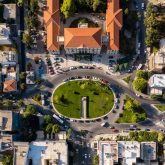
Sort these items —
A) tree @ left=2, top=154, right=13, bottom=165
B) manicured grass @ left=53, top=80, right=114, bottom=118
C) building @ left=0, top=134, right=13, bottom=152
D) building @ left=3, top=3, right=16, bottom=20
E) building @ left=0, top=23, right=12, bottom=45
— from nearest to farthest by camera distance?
building @ left=0, top=134, right=13, bottom=152, tree @ left=2, top=154, right=13, bottom=165, building @ left=0, top=23, right=12, bottom=45, manicured grass @ left=53, top=80, right=114, bottom=118, building @ left=3, top=3, right=16, bottom=20

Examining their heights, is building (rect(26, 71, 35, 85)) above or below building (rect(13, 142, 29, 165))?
above

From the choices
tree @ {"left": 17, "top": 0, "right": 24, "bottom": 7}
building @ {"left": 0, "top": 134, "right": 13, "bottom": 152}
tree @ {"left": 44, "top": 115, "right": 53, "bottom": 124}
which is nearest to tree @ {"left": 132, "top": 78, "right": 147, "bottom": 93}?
tree @ {"left": 44, "top": 115, "right": 53, "bottom": 124}

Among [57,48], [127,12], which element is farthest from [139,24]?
[57,48]

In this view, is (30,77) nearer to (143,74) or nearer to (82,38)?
(82,38)

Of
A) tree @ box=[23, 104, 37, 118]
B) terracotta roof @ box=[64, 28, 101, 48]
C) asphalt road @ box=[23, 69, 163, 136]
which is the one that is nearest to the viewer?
terracotta roof @ box=[64, 28, 101, 48]

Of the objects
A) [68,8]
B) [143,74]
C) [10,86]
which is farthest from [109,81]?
[10,86]

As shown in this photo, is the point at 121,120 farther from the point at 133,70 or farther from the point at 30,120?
the point at 30,120

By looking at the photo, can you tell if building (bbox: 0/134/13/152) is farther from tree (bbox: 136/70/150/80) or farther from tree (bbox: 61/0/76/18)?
tree (bbox: 136/70/150/80)
